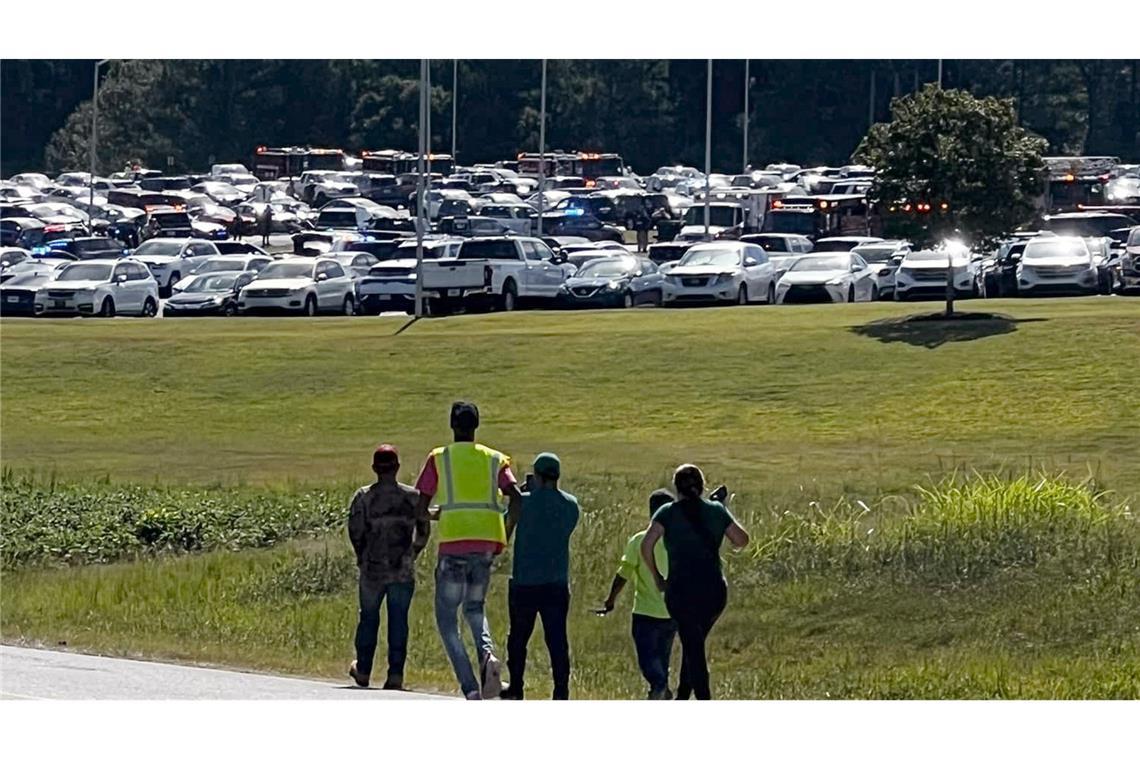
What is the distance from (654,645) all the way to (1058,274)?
1369 inches

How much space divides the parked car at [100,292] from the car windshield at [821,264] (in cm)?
1489

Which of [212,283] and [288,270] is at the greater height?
[288,270]

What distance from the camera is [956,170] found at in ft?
134

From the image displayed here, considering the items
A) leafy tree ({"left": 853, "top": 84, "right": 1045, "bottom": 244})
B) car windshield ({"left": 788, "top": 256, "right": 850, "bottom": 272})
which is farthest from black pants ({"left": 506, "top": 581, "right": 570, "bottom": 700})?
car windshield ({"left": 788, "top": 256, "right": 850, "bottom": 272})

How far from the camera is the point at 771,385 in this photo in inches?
1464

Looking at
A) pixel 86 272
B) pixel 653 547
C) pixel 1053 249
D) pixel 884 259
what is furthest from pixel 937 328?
pixel 653 547

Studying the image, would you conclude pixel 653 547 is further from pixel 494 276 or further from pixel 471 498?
pixel 494 276

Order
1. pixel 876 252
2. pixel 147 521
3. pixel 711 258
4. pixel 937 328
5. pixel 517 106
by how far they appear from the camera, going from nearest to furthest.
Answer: pixel 147 521
pixel 937 328
pixel 711 258
pixel 876 252
pixel 517 106

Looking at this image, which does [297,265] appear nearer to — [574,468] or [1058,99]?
[574,468]

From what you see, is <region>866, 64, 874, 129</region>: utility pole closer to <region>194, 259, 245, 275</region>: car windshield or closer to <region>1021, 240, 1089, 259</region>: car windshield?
<region>194, 259, 245, 275</region>: car windshield

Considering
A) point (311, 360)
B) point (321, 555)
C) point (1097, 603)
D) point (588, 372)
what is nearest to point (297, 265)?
point (311, 360)

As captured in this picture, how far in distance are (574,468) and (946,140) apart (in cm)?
1451

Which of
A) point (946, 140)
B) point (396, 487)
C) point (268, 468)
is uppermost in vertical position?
point (946, 140)

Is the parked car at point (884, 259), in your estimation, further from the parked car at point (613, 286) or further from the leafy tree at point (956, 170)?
the leafy tree at point (956, 170)
